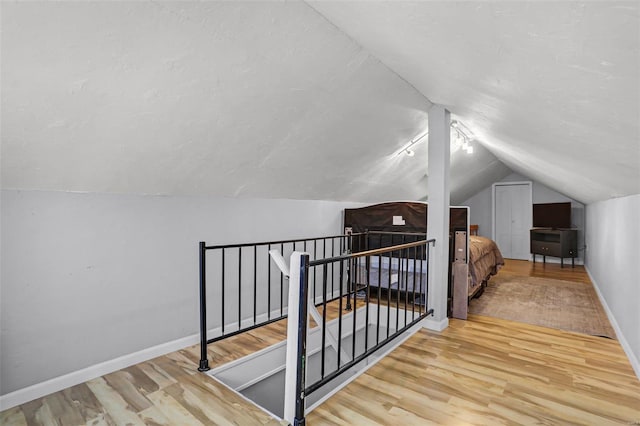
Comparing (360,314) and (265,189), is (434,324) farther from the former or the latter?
(265,189)

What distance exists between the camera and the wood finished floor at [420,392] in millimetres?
1798

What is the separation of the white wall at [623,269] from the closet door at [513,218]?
355 cm

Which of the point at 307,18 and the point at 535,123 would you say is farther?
the point at 535,123

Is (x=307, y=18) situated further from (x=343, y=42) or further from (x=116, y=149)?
(x=116, y=149)

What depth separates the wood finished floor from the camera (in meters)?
1.80

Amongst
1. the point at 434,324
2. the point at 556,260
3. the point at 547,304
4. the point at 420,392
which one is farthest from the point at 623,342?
the point at 556,260

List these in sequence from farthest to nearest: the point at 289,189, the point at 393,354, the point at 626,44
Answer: the point at 289,189
the point at 393,354
the point at 626,44

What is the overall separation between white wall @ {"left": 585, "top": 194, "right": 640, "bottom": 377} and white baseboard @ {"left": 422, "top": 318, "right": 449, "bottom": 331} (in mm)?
1280

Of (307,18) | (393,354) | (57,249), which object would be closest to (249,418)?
(393,354)

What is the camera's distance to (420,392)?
2033 mm

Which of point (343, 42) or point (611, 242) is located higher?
point (343, 42)

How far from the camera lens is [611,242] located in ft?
11.6

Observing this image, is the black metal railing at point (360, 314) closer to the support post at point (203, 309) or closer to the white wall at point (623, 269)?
the support post at point (203, 309)

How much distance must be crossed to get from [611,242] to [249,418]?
3.86 metres
